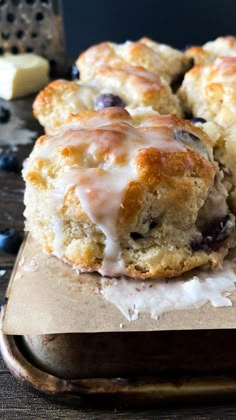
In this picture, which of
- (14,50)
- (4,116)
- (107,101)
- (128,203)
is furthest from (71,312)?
(14,50)

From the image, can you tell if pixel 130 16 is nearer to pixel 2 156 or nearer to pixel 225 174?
pixel 2 156

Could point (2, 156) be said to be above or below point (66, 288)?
below

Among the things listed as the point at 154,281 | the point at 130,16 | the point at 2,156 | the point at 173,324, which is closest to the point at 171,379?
the point at 173,324

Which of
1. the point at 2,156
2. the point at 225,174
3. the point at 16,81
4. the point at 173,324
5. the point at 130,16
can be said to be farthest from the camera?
the point at 130,16

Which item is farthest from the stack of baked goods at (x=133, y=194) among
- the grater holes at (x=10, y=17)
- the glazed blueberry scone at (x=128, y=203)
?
the grater holes at (x=10, y=17)

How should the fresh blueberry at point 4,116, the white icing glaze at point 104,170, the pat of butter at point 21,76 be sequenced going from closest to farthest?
the white icing glaze at point 104,170
the fresh blueberry at point 4,116
the pat of butter at point 21,76

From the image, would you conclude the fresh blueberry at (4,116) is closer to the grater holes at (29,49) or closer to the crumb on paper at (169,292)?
the grater holes at (29,49)

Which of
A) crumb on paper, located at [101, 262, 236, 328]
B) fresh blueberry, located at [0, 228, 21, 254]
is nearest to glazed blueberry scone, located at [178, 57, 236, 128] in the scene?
crumb on paper, located at [101, 262, 236, 328]
